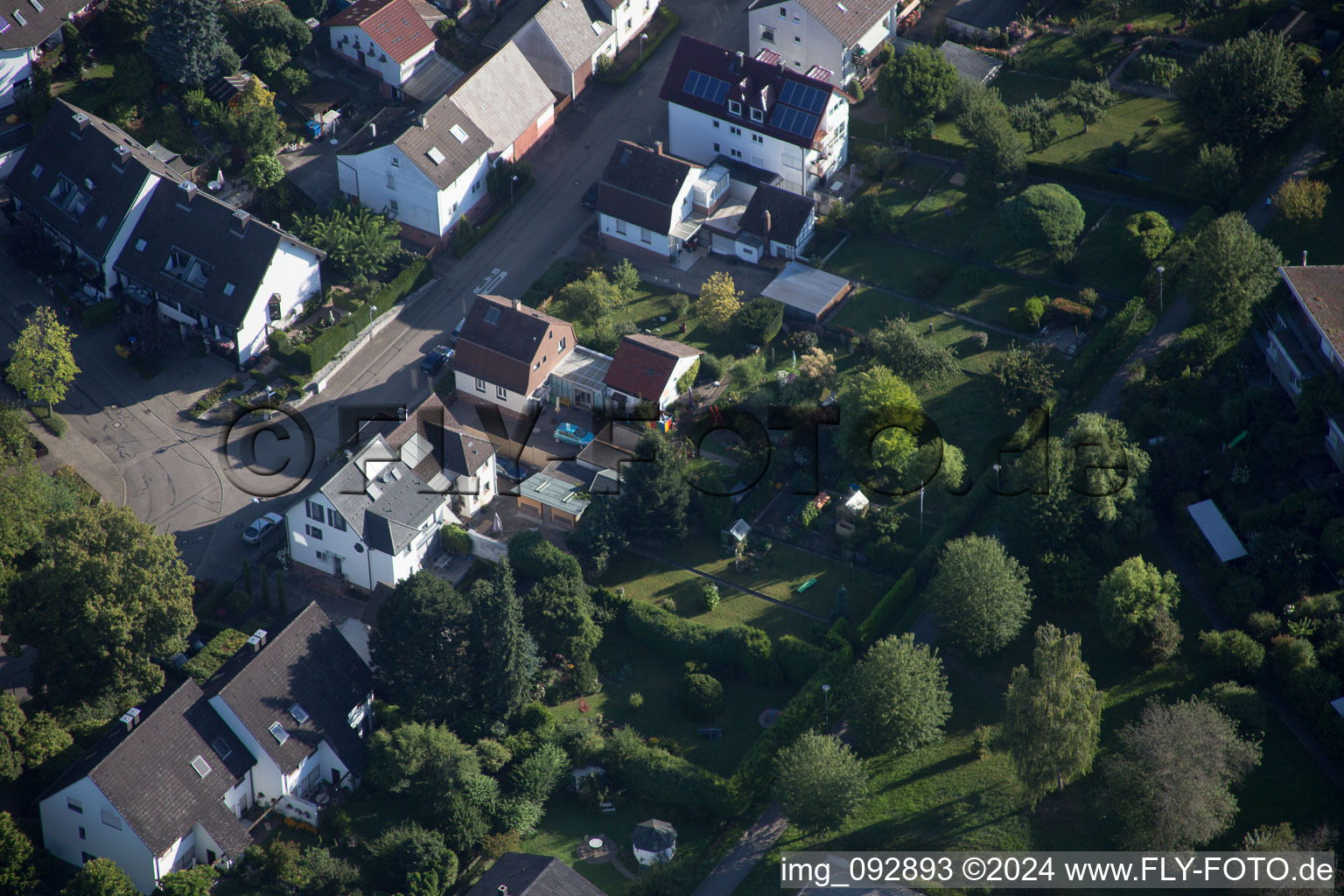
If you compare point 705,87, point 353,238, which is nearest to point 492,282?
point 353,238

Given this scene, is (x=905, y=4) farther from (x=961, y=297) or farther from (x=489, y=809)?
(x=489, y=809)

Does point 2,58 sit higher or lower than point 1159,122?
higher

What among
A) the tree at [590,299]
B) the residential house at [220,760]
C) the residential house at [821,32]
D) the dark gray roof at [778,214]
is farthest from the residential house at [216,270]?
the residential house at [821,32]

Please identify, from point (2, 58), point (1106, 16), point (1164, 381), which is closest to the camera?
point (1164, 381)

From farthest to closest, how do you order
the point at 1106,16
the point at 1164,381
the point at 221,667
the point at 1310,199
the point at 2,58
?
the point at 1106,16, the point at 2,58, the point at 1310,199, the point at 1164,381, the point at 221,667

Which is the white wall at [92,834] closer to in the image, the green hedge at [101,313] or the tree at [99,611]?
the tree at [99,611]

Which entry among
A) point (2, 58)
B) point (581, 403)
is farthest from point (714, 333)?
point (2, 58)
